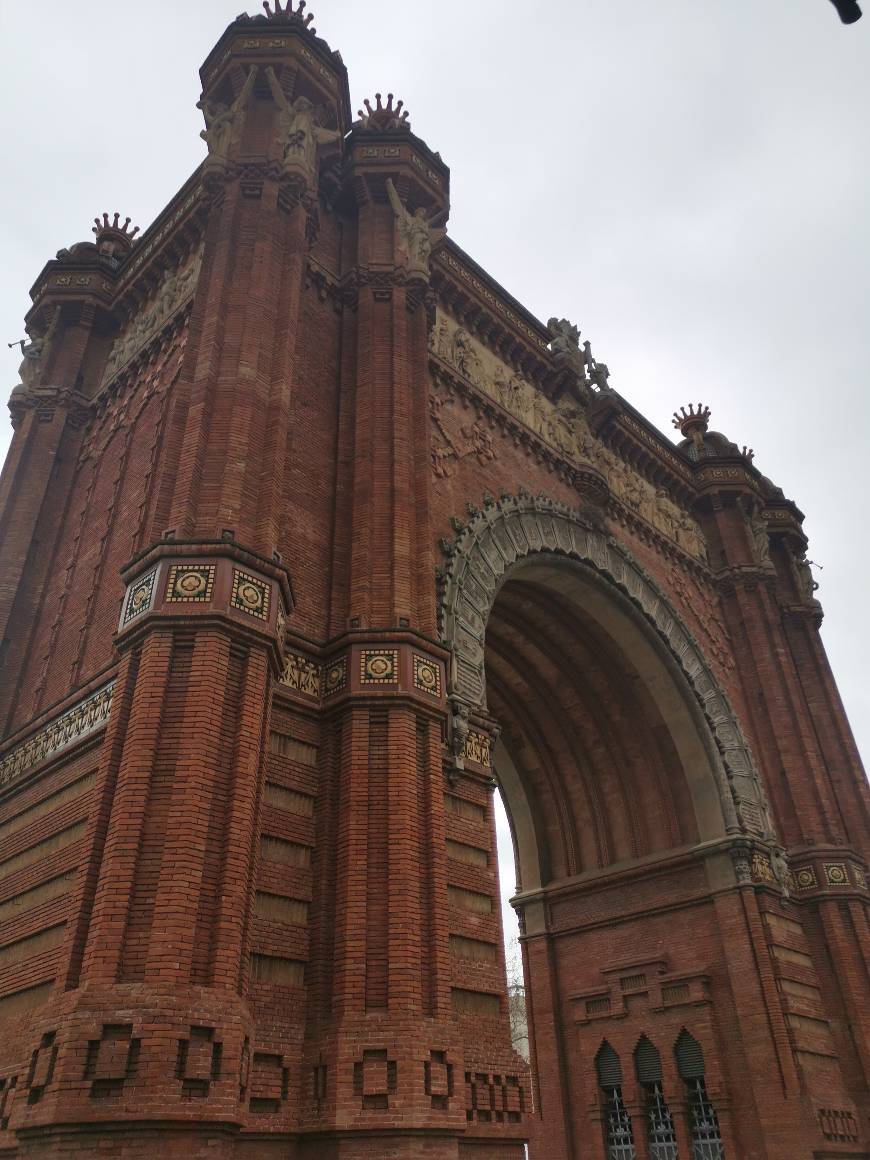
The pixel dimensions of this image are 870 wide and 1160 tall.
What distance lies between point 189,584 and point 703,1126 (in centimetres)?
1332

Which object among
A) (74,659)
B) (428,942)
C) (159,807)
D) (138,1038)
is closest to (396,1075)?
(428,942)

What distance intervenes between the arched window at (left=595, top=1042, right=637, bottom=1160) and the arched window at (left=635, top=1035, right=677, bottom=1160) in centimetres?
37

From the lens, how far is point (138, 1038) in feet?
21.2

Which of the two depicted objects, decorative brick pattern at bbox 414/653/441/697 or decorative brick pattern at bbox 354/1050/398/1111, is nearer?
decorative brick pattern at bbox 354/1050/398/1111

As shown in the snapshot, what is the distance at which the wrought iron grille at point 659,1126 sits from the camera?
1567cm

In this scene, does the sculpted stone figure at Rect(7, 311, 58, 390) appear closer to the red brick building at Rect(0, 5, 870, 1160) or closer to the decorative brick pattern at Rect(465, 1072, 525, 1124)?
the red brick building at Rect(0, 5, 870, 1160)

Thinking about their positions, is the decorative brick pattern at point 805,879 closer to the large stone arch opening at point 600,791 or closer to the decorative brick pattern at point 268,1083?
the large stone arch opening at point 600,791

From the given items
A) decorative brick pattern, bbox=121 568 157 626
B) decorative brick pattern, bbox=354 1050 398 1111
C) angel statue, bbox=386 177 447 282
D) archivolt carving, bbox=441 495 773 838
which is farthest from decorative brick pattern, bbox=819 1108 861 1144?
angel statue, bbox=386 177 447 282

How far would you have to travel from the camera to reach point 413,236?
1414 centimetres

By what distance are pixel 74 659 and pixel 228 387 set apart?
4.14 meters

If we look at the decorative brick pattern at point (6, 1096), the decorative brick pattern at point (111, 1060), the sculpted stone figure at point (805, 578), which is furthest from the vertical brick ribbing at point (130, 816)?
the sculpted stone figure at point (805, 578)

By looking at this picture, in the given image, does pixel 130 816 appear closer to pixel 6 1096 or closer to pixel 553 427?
pixel 6 1096

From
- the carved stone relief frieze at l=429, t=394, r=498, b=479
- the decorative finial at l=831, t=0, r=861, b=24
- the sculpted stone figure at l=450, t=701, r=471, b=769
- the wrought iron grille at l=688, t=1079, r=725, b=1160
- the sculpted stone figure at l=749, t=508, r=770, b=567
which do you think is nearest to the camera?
the decorative finial at l=831, t=0, r=861, b=24

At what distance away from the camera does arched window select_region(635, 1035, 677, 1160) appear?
15.8 metres
